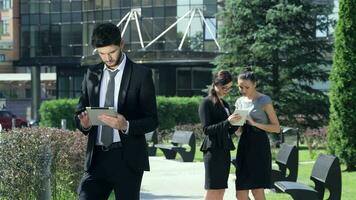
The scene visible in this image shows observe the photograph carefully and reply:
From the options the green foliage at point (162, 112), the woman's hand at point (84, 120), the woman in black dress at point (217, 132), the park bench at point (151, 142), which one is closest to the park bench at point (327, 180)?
the woman in black dress at point (217, 132)

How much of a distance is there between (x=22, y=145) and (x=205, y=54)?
1402 inches

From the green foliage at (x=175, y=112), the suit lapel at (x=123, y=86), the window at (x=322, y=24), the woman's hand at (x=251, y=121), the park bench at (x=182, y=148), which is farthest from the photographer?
the green foliage at (x=175, y=112)

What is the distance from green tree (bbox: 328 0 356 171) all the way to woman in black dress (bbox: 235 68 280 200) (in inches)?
291

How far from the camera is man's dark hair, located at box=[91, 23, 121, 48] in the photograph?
4.93 meters

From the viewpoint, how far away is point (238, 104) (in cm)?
809

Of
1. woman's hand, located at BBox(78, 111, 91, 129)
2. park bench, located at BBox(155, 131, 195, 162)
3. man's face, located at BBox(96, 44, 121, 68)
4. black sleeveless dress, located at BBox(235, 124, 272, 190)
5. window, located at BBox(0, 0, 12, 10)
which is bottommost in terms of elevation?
park bench, located at BBox(155, 131, 195, 162)

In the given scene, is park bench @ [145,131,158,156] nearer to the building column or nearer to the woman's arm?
the woman's arm

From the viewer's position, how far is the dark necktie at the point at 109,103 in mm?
5055

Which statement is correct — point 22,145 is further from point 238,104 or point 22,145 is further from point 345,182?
point 345,182

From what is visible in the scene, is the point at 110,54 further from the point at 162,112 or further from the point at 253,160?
the point at 162,112

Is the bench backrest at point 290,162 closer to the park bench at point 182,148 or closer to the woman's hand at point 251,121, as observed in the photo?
the woman's hand at point 251,121

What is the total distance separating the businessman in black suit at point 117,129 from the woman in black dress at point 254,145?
9.44 ft

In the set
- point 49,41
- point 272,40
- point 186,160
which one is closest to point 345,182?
point 186,160

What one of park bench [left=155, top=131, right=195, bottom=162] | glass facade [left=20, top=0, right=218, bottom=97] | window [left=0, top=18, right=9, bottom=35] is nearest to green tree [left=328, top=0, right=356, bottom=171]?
park bench [left=155, top=131, right=195, bottom=162]
